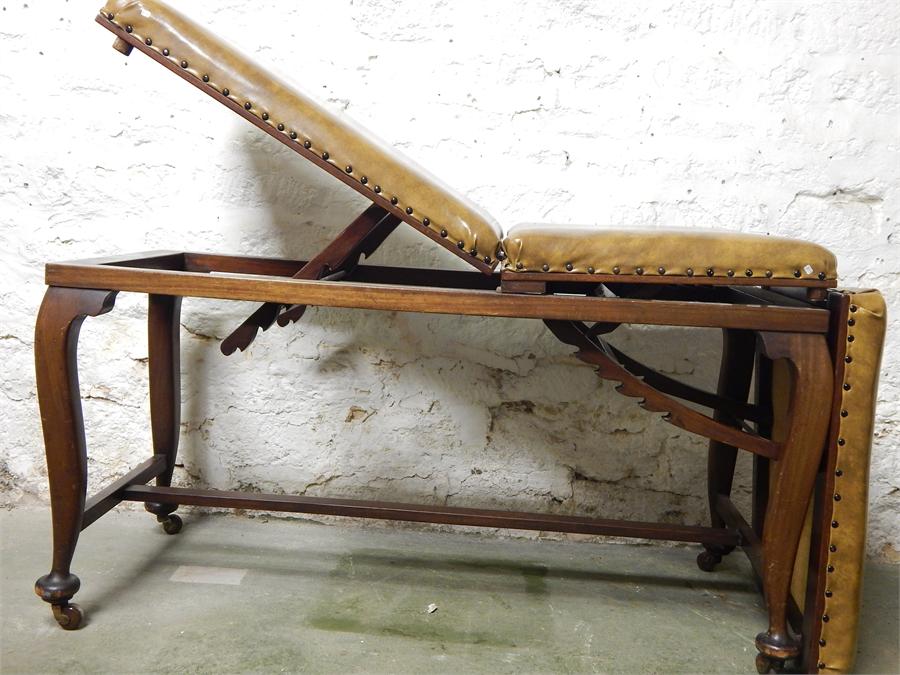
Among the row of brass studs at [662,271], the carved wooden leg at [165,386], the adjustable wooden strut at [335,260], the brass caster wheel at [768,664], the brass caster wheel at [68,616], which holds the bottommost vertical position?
the brass caster wheel at [68,616]

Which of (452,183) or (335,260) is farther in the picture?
(452,183)

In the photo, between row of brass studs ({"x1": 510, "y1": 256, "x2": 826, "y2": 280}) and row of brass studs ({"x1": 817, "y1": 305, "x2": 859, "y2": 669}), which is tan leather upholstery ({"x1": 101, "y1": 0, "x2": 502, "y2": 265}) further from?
row of brass studs ({"x1": 817, "y1": 305, "x2": 859, "y2": 669})

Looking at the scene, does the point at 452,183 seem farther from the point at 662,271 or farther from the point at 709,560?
the point at 709,560

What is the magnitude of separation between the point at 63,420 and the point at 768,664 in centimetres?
157

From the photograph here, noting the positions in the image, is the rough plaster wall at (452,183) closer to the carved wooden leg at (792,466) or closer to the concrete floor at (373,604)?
the concrete floor at (373,604)

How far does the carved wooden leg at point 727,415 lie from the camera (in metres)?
2.05

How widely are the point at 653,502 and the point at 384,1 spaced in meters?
1.64

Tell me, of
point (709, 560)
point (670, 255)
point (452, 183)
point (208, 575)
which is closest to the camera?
point (670, 255)

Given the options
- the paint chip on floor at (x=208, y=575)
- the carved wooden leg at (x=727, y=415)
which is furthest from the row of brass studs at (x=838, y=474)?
the paint chip on floor at (x=208, y=575)

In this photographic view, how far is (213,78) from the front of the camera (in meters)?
1.58

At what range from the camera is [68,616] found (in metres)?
1.74

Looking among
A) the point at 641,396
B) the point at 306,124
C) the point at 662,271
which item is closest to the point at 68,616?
the point at 306,124

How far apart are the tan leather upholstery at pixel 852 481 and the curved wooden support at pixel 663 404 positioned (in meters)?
0.14

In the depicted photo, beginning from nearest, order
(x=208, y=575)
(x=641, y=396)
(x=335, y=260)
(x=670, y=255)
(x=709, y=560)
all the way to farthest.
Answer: (x=670, y=255) → (x=641, y=396) → (x=335, y=260) → (x=208, y=575) → (x=709, y=560)
